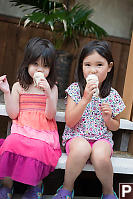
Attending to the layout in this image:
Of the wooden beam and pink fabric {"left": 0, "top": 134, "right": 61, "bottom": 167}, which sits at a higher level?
the wooden beam

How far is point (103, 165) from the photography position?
4.88 feet

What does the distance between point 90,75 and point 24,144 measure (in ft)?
1.84

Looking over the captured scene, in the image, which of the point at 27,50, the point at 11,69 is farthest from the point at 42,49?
the point at 11,69

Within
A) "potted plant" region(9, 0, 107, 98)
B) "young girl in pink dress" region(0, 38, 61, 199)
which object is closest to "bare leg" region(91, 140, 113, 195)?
"young girl in pink dress" region(0, 38, 61, 199)

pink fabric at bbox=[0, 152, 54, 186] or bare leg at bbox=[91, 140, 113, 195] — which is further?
bare leg at bbox=[91, 140, 113, 195]

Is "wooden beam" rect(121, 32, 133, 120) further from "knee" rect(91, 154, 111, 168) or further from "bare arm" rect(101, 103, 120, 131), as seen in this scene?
"knee" rect(91, 154, 111, 168)

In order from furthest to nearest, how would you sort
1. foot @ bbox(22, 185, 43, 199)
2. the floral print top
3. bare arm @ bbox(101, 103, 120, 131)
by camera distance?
the floral print top
bare arm @ bbox(101, 103, 120, 131)
foot @ bbox(22, 185, 43, 199)

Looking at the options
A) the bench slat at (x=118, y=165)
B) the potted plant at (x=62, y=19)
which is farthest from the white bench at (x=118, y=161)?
the potted plant at (x=62, y=19)

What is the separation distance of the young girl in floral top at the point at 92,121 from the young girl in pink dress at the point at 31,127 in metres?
0.12

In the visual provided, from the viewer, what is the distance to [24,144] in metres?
1.49

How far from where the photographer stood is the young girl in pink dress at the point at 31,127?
1421 mm

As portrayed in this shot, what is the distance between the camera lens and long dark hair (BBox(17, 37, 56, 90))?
1644 millimetres

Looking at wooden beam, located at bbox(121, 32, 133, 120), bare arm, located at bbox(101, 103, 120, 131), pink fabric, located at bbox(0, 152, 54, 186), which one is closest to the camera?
pink fabric, located at bbox(0, 152, 54, 186)

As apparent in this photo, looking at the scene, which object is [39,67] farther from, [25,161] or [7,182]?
[7,182]
